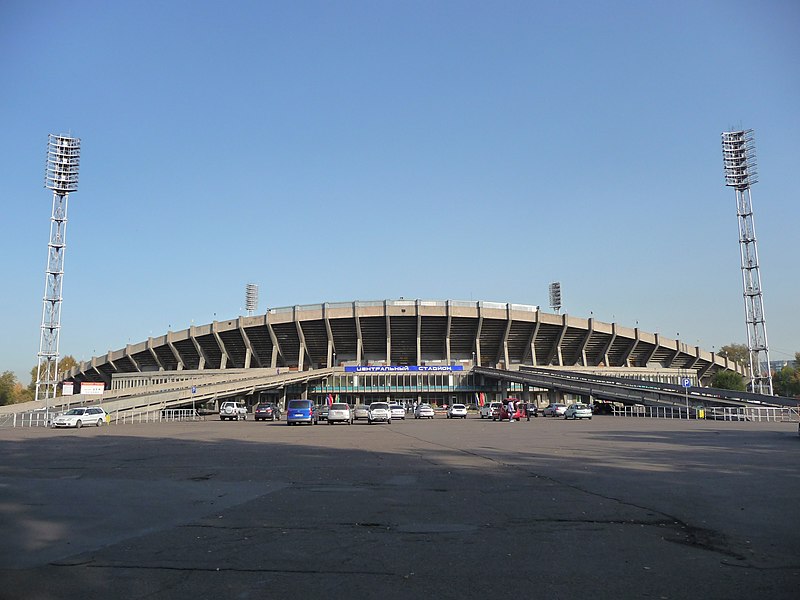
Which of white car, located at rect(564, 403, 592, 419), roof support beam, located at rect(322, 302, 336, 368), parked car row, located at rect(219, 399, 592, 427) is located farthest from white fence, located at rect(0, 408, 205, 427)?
roof support beam, located at rect(322, 302, 336, 368)

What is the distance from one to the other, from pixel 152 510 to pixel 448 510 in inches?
Result: 180

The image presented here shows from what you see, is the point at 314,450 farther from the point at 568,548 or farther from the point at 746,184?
the point at 746,184

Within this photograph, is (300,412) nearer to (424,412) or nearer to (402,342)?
(424,412)

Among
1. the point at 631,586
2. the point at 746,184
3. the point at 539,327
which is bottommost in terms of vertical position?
the point at 631,586

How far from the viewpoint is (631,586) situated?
233 inches

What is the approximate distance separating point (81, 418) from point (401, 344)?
64.7 metres

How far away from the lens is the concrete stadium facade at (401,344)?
306ft

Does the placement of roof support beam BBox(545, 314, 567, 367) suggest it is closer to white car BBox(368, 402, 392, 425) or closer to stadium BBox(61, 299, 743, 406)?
stadium BBox(61, 299, 743, 406)

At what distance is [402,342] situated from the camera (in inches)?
3964

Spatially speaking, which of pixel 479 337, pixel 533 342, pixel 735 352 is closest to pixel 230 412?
pixel 479 337

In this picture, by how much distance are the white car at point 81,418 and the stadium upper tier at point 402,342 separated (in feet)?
167

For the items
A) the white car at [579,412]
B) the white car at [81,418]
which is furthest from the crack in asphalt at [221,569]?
the white car at [579,412]

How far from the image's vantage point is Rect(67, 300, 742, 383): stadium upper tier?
93.2 meters

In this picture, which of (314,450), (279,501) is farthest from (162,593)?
(314,450)
